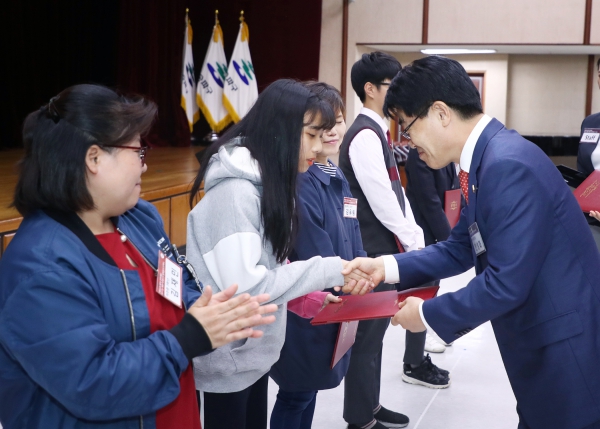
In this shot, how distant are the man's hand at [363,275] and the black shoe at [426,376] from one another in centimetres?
130

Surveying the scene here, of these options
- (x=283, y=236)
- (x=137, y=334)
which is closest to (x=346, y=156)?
(x=283, y=236)

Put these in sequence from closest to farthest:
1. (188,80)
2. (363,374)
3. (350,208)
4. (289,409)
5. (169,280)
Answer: (169,280), (289,409), (350,208), (363,374), (188,80)

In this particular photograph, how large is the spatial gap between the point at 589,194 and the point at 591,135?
1.64 ft

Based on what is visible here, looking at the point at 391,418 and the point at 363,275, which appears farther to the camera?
the point at 391,418

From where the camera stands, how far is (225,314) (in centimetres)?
118

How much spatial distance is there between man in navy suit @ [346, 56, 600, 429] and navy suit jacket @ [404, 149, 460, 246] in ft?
4.81

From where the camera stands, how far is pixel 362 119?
2.71 m

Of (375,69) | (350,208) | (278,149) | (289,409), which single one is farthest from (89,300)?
(375,69)

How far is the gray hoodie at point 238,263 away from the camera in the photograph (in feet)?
4.95

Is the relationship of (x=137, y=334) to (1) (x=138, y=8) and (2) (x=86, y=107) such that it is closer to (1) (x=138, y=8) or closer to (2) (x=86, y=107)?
(2) (x=86, y=107)

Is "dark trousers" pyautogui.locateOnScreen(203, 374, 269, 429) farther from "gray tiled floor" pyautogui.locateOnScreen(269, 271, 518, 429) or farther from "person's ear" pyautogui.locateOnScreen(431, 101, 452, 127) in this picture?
"gray tiled floor" pyautogui.locateOnScreen(269, 271, 518, 429)

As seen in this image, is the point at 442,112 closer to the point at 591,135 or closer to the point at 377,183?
the point at 377,183

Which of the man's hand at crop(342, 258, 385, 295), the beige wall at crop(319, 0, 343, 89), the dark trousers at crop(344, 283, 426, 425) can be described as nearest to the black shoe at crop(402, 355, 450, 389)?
the dark trousers at crop(344, 283, 426, 425)

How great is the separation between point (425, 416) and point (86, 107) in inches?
85.0
